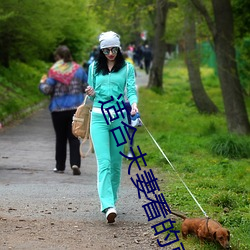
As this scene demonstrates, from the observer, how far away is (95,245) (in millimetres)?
6656

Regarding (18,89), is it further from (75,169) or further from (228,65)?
(75,169)

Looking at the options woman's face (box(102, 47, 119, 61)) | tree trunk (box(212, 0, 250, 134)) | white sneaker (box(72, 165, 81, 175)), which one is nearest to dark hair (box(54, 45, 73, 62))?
white sneaker (box(72, 165, 81, 175))

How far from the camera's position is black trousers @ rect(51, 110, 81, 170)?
36.9 ft

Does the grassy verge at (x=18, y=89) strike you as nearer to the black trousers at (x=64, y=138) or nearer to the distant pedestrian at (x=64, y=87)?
the black trousers at (x=64, y=138)

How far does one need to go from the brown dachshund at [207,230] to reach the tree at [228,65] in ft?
33.3

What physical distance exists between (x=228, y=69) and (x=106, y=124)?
30.7 ft

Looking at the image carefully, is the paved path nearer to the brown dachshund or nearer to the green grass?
the brown dachshund

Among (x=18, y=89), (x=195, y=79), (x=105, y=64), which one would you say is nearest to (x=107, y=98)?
(x=105, y=64)

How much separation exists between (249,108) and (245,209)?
64.0 feet

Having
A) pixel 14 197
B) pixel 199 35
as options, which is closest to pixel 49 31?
pixel 199 35

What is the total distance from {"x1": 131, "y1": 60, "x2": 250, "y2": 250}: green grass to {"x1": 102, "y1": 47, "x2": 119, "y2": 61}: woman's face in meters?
1.76

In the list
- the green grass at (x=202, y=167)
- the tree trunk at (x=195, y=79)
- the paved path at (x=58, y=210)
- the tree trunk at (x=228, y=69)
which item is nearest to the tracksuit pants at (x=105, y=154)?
the paved path at (x=58, y=210)

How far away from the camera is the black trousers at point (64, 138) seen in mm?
11242

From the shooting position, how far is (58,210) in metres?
8.16
